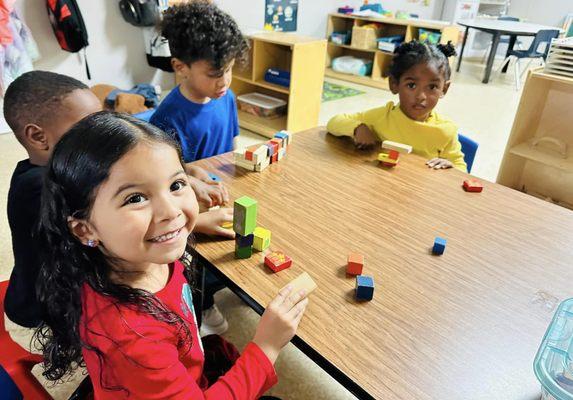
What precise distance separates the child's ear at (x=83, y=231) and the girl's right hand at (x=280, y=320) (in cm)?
31

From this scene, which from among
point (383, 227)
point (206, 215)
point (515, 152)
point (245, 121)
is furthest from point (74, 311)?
point (245, 121)

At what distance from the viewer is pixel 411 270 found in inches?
35.2

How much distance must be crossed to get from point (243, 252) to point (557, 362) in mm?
572

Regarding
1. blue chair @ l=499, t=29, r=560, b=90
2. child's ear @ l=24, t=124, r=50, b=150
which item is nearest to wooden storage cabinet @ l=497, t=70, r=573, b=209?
child's ear @ l=24, t=124, r=50, b=150

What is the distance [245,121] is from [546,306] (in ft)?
9.94

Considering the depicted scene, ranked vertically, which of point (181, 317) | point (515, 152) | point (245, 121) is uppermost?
point (181, 317)

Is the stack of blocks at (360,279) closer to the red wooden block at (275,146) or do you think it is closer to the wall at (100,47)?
the red wooden block at (275,146)

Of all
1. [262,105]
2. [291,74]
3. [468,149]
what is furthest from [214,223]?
[262,105]

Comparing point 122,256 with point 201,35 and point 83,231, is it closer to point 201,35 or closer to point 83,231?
point 83,231

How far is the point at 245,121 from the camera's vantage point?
141 inches

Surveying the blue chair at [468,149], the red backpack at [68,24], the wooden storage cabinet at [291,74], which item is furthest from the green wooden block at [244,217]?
the red backpack at [68,24]

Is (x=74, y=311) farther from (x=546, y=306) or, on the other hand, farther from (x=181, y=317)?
(x=546, y=306)

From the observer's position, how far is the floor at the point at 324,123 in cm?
143

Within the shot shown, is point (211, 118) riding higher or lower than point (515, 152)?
higher
